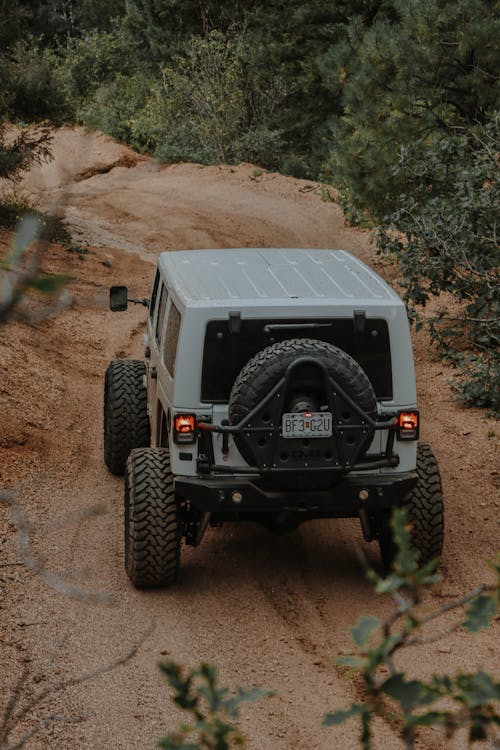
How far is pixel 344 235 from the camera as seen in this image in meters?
23.0

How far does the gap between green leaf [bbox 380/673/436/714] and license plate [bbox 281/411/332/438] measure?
4.90 metres

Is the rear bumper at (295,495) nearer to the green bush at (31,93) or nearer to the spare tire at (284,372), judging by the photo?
the spare tire at (284,372)

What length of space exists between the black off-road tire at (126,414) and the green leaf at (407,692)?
25.7ft

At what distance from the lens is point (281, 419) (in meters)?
6.57

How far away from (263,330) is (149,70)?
31682 mm

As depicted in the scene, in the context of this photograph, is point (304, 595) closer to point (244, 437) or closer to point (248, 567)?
point (248, 567)

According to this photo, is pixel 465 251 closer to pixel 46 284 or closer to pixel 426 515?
pixel 426 515

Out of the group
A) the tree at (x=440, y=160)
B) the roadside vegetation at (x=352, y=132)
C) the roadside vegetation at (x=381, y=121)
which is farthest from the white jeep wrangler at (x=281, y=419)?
the tree at (x=440, y=160)

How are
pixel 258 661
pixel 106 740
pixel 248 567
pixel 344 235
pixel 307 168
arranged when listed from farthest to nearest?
pixel 307 168 < pixel 344 235 < pixel 248 567 < pixel 258 661 < pixel 106 740

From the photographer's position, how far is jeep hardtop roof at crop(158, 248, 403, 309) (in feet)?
22.9

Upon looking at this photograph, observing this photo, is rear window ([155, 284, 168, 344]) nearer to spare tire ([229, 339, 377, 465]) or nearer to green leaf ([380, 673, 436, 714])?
spare tire ([229, 339, 377, 465])

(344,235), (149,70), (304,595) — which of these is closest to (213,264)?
(304,595)

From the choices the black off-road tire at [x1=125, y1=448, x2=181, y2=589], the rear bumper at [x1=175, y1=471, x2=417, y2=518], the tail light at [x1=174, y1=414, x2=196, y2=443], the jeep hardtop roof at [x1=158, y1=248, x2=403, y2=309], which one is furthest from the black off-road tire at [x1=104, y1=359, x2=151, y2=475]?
the tail light at [x1=174, y1=414, x2=196, y2=443]

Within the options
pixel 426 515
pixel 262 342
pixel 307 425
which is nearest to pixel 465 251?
pixel 426 515
